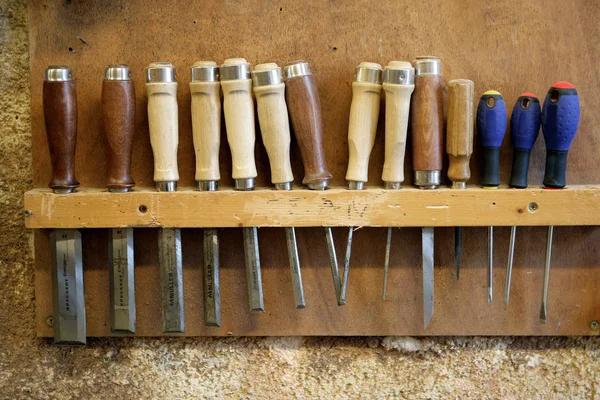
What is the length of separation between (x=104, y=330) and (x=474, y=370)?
63cm

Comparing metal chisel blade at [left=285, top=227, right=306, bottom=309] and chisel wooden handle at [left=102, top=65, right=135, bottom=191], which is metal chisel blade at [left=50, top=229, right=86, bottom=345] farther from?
metal chisel blade at [left=285, top=227, right=306, bottom=309]

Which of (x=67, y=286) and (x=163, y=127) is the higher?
(x=163, y=127)

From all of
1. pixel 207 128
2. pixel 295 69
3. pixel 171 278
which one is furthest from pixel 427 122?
pixel 171 278

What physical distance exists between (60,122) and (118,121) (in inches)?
3.5

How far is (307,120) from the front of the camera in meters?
1.05

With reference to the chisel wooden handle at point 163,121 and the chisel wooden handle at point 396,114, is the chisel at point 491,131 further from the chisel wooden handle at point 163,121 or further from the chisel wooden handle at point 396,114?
the chisel wooden handle at point 163,121

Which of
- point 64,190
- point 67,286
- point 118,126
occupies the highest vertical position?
point 118,126

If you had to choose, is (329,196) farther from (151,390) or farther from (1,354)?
(1,354)

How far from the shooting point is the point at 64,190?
3.53 feet

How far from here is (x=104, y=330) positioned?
115 cm

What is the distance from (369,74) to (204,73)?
0.25 meters

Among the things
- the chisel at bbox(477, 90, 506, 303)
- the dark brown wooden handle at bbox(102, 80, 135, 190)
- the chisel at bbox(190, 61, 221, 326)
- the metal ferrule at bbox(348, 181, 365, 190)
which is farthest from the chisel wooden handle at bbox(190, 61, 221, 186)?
the chisel at bbox(477, 90, 506, 303)

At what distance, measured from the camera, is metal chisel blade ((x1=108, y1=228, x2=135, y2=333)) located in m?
1.09

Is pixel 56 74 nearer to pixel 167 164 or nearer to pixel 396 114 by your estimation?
pixel 167 164
